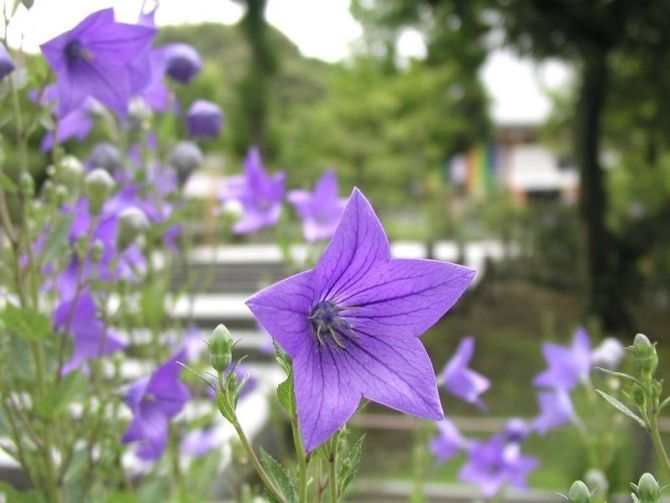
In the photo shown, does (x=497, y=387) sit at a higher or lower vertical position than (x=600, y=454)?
lower

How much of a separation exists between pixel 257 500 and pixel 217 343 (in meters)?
0.65

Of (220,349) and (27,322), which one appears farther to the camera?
(27,322)

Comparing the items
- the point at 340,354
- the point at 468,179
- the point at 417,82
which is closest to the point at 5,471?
the point at 340,354

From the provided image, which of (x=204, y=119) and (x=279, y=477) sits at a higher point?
(x=204, y=119)

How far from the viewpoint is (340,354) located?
22.0 inches

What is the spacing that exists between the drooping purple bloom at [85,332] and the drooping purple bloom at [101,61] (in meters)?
0.27

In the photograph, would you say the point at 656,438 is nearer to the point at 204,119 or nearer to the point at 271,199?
the point at 204,119

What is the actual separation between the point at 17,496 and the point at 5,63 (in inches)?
18.8

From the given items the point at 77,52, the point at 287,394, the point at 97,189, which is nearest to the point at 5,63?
the point at 77,52

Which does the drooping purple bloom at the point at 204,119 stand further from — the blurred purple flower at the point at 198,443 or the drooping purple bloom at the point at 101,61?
the blurred purple flower at the point at 198,443

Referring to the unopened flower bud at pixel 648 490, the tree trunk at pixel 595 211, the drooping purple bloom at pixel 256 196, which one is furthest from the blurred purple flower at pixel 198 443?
the tree trunk at pixel 595 211

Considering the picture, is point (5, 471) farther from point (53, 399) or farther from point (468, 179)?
point (468, 179)

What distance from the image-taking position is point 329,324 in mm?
577

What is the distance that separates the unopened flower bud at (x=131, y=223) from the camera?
100 centimetres
